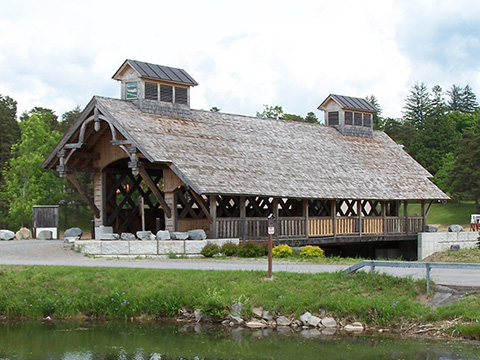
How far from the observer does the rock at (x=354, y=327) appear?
15016mm

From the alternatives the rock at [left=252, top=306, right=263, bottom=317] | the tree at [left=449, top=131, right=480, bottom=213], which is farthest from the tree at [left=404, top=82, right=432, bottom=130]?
the rock at [left=252, top=306, right=263, bottom=317]

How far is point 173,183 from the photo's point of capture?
2827 cm

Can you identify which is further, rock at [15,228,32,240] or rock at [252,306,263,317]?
rock at [15,228,32,240]

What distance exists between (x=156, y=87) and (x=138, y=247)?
8.37 metres

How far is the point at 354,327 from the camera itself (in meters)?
15.1

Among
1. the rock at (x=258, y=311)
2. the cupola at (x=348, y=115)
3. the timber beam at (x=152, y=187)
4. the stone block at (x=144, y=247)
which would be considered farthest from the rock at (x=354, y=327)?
the cupola at (x=348, y=115)

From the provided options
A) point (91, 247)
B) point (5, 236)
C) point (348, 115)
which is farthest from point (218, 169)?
point (348, 115)

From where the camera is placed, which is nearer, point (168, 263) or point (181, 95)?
point (168, 263)

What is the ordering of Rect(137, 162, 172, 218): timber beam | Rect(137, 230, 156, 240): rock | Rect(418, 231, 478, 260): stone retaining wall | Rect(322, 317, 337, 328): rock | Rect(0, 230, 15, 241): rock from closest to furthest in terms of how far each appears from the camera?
Rect(322, 317, 337, 328): rock → Rect(137, 230, 156, 240): rock → Rect(137, 162, 172, 218): timber beam → Rect(0, 230, 15, 241): rock → Rect(418, 231, 478, 260): stone retaining wall

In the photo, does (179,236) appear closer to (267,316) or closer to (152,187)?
(152,187)

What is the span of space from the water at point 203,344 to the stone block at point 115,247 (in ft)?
32.9

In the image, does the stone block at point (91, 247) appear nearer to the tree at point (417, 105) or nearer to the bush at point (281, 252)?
the bush at point (281, 252)

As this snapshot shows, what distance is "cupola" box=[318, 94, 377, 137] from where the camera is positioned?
135ft

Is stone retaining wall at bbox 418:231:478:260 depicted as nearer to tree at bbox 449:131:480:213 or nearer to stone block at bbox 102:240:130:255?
stone block at bbox 102:240:130:255
